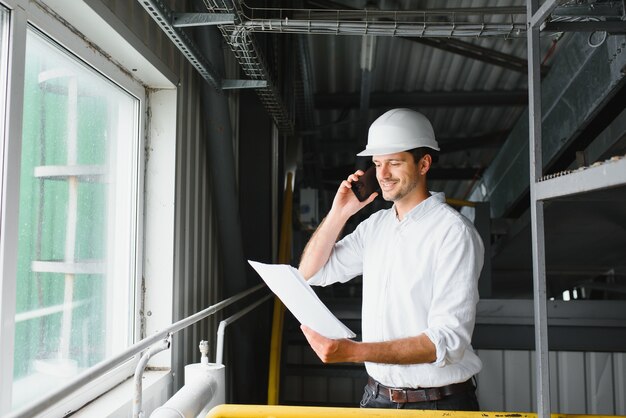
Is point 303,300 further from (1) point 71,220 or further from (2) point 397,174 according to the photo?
(1) point 71,220

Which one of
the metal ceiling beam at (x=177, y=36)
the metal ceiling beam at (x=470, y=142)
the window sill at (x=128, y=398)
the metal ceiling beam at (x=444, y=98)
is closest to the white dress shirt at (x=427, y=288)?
the window sill at (x=128, y=398)

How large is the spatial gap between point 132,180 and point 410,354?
1366 millimetres

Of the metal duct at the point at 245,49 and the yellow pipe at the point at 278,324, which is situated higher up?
the metal duct at the point at 245,49

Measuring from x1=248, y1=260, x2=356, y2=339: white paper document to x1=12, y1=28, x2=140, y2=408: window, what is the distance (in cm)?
63

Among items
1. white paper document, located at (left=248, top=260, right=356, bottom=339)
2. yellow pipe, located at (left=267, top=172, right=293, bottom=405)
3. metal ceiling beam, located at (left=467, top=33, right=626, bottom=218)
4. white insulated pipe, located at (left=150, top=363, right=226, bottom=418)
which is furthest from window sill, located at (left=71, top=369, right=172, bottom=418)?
metal ceiling beam, located at (left=467, top=33, right=626, bottom=218)

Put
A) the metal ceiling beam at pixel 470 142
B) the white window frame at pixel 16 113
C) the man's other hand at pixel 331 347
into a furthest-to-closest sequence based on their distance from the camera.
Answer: the metal ceiling beam at pixel 470 142 → the man's other hand at pixel 331 347 → the white window frame at pixel 16 113

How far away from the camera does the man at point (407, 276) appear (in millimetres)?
1548

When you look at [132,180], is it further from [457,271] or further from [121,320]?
[457,271]

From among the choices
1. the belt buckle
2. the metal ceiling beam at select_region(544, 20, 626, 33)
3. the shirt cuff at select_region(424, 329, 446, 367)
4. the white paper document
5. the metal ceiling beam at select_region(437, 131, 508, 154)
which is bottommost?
the belt buckle

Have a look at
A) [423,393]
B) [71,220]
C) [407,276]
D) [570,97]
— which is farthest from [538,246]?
[570,97]

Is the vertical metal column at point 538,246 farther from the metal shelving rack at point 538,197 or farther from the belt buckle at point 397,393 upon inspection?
the belt buckle at point 397,393

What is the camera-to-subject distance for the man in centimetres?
155

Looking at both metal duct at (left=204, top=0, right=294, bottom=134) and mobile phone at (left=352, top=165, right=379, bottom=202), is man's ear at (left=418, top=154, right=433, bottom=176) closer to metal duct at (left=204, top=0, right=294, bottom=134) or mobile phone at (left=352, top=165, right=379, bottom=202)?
mobile phone at (left=352, top=165, right=379, bottom=202)

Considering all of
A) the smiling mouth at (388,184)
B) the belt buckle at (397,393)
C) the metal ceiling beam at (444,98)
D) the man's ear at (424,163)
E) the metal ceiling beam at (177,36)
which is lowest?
the belt buckle at (397,393)
